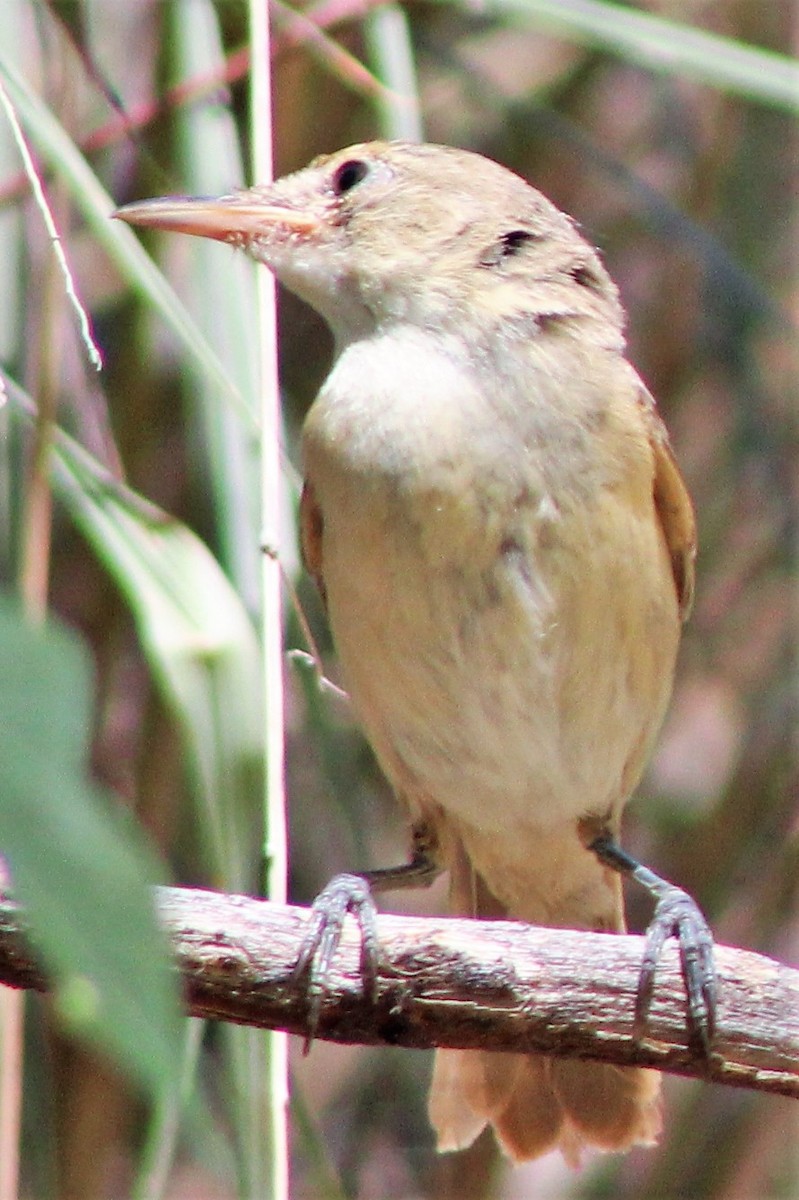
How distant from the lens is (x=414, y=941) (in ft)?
6.63

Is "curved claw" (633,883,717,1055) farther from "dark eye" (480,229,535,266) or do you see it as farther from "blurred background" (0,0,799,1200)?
"dark eye" (480,229,535,266)

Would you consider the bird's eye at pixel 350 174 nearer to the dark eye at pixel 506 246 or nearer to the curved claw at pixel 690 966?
the dark eye at pixel 506 246

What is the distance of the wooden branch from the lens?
192 cm

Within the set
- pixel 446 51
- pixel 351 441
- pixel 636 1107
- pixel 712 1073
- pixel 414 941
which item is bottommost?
pixel 636 1107

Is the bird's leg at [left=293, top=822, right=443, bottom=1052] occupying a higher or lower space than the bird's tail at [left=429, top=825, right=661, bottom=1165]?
higher

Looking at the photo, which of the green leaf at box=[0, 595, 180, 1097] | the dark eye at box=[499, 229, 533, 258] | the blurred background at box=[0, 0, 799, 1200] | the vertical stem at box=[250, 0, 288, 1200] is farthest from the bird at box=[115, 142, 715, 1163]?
the green leaf at box=[0, 595, 180, 1097]

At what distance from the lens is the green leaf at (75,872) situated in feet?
2.40

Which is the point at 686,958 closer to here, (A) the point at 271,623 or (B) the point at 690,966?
(B) the point at 690,966

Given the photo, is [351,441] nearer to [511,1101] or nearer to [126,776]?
[511,1101]

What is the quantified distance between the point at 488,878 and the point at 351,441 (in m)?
0.94

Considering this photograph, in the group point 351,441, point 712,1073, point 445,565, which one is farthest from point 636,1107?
point 351,441

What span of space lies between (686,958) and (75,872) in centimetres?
169

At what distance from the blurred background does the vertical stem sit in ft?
0.31

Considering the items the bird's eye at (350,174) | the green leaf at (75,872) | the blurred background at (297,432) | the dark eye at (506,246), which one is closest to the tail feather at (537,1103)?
the blurred background at (297,432)
